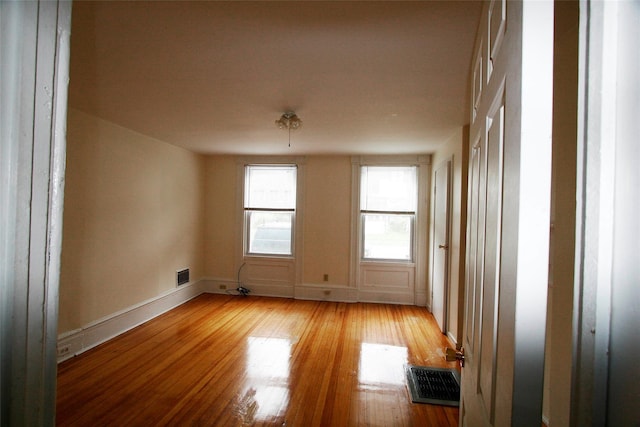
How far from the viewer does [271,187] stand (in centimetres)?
489

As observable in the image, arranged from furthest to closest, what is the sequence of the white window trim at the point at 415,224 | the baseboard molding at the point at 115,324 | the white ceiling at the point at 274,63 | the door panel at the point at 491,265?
the white window trim at the point at 415,224 → the baseboard molding at the point at 115,324 → the white ceiling at the point at 274,63 → the door panel at the point at 491,265

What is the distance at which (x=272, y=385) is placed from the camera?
236 cm

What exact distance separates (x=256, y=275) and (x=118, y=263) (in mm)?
2077

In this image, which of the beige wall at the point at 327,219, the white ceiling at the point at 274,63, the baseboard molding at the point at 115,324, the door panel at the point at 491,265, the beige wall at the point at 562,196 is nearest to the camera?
the door panel at the point at 491,265

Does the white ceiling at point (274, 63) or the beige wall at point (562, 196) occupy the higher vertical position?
the white ceiling at point (274, 63)

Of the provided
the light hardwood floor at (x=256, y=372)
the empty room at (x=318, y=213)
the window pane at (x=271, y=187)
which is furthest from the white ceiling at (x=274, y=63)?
the light hardwood floor at (x=256, y=372)

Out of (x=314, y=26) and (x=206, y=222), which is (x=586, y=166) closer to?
(x=314, y=26)

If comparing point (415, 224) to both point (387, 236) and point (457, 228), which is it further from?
point (457, 228)

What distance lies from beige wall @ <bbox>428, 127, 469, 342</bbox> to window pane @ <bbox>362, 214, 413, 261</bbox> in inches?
47.5

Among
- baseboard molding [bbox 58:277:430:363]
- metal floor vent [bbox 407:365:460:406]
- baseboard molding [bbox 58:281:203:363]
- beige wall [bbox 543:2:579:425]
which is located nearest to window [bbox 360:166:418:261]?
baseboard molding [bbox 58:277:430:363]

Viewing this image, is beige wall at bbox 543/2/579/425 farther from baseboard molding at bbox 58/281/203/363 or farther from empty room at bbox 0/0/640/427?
baseboard molding at bbox 58/281/203/363

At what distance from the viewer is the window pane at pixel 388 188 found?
4.54 m

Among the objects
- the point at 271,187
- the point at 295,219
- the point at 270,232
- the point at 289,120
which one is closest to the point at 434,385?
the point at 289,120

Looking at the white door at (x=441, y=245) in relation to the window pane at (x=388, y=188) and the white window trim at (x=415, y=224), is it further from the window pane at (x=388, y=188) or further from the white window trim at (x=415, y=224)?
the window pane at (x=388, y=188)
